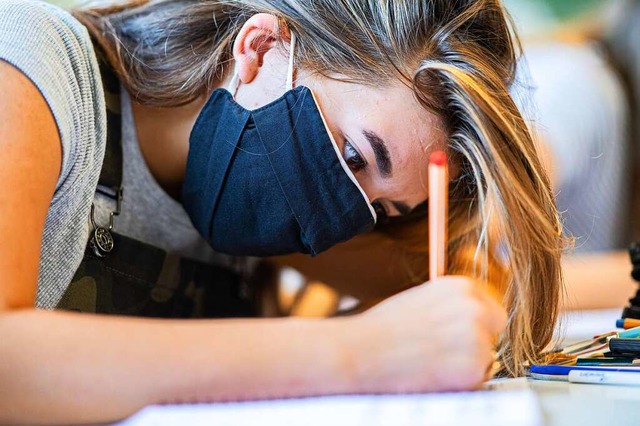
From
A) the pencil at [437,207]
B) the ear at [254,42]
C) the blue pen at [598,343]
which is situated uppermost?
the ear at [254,42]

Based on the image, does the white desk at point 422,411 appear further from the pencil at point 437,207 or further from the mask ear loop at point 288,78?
the mask ear loop at point 288,78

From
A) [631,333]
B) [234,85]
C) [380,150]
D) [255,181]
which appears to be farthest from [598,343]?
[234,85]

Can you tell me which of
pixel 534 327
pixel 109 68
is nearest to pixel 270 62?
pixel 109 68

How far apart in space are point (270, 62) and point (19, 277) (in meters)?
0.45

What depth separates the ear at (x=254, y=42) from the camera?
3.36 ft

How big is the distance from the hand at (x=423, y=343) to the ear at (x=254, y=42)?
0.47 metres

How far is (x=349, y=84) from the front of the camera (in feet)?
3.15

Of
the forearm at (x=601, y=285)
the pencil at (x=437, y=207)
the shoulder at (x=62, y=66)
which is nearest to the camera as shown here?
the pencil at (x=437, y=207)

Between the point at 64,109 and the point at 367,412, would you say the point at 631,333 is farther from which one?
the point at 64,109

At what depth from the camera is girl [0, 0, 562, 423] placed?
0.64 meters

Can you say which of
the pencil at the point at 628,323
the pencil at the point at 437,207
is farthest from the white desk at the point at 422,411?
the pencil at the point at 628,323

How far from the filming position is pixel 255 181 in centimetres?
98

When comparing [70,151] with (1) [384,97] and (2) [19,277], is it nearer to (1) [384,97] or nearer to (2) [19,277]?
(2) [19,277]

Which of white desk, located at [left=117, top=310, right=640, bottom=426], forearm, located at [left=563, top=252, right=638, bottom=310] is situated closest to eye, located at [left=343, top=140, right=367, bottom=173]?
white desk, located at [left=117, top=310, right=640, bottom=426]
